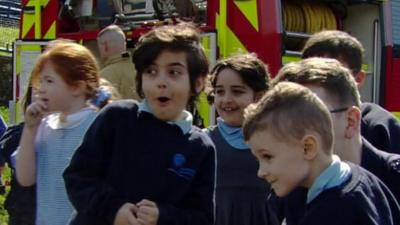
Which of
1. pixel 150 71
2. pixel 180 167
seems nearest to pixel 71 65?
pixel 150 71

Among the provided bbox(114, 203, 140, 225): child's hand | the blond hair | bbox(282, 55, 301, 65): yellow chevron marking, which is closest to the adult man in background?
bbox(282, 55, 301, 65): yellow chevron marking

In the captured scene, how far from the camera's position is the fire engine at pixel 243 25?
17.5 ft

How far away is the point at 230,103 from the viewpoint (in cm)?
339

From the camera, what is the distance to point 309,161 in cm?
200

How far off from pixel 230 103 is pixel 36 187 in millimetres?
858

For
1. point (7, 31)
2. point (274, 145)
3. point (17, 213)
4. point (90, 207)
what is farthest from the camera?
point (7, 31)

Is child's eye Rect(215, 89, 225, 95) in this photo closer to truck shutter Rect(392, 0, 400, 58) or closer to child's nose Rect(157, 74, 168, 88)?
child's nose Rect(157, 74, 168, 88)

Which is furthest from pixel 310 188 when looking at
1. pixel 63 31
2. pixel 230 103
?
pixel 63 31

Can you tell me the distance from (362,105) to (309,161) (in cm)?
110

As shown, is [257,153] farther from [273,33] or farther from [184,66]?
[273,33]

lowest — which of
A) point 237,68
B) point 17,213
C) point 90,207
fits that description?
point 17,213

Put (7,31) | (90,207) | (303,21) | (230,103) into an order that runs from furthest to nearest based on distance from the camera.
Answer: (7,31), (303,21), (230,103), (90,207)

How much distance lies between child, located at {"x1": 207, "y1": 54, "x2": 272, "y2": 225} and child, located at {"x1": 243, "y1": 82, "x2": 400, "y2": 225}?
1305mm

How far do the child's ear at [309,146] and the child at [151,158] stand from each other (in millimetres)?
722
